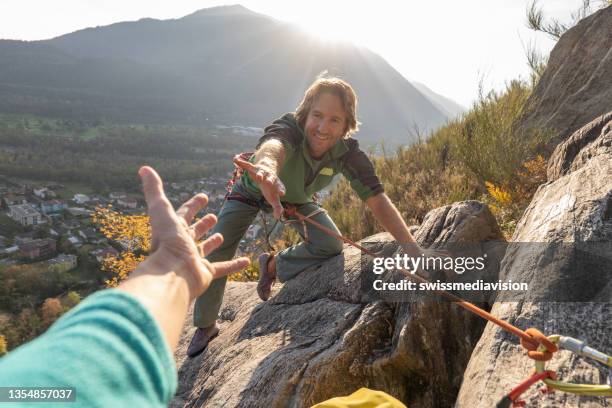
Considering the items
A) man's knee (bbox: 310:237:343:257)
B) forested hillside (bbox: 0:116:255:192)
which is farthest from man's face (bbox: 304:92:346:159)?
forested hillside (bbox: 0:116:255:192)

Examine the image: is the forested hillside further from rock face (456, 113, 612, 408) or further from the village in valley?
rock face (456, 113, 612, 408)

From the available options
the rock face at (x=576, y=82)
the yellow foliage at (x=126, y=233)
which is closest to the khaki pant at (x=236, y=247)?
the rock face at (x=576, y=82)

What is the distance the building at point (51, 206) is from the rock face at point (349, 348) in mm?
54982

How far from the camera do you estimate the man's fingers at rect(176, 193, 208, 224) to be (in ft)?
4.35

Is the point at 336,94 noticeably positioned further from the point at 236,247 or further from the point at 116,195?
the point at 116,195

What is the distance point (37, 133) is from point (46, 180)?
3596 centimetres

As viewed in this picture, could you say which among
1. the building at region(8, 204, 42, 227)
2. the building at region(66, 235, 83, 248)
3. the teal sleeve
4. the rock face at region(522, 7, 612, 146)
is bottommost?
the building at region(66, 235, 83, 248)

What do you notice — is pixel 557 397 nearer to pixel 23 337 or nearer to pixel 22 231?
pixel 23 337

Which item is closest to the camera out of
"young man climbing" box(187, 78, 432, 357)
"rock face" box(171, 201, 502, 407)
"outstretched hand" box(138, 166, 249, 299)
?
"outstretched hand" box(138, 166, 249, 299)

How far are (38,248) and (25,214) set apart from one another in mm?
9086

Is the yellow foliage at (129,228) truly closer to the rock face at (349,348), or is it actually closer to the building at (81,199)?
the rock face at (349,348)

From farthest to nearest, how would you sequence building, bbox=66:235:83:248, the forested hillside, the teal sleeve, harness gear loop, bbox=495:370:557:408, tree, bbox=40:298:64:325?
the forested hillside
building, bbox=66:235:83:248
tree, bbox=40:298:64:325
harness gear loop, bbox=495:370:557:408
the teal sleeve

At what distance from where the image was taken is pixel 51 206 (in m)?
49.1

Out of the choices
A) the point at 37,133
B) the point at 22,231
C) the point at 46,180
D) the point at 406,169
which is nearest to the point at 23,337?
the point at 22,231
